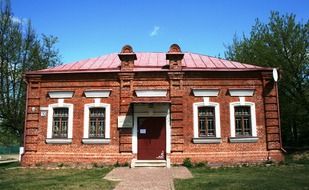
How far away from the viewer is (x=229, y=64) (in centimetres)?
1888

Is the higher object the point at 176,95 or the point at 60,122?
the point at 176,95

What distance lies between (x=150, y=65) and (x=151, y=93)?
1804mm

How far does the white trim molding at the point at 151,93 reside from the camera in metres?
17.4

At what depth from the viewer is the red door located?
1711cm

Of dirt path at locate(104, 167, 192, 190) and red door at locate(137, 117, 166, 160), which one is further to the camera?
red door at locate(137, 117, 166, 160)

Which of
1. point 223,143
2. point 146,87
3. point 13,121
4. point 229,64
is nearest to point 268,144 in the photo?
point 223,143

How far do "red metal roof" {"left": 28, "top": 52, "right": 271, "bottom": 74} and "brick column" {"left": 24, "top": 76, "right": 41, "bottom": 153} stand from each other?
2.13ft

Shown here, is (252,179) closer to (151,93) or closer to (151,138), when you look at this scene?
(151,138)

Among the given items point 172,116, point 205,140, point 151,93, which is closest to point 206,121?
point 205,140

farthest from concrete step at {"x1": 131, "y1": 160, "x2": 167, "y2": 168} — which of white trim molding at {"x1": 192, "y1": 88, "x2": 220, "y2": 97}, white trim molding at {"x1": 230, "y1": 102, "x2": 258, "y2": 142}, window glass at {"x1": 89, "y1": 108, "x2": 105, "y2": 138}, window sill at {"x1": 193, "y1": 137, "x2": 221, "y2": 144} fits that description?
white trim molding at {"x1": 192, "y1": 88, "x2": 220, "y2": 97}

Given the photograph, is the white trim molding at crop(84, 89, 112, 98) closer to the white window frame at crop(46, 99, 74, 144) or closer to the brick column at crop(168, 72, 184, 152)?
the white window frame at crop(46, 99, 74, 144)

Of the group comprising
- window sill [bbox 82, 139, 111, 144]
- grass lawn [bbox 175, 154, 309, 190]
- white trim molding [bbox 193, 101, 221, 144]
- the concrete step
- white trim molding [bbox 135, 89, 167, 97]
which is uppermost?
white trim molding [bbox 135, 89, 167, 97]

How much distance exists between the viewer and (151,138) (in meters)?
17.2

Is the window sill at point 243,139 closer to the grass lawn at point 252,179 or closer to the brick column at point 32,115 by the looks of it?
the grass lawn at point 252,179
